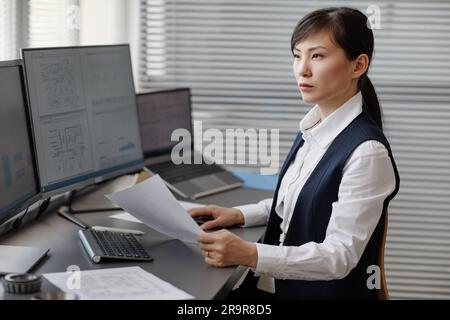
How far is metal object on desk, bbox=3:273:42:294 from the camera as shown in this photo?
1.53m

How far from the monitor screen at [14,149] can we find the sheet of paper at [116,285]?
32cm

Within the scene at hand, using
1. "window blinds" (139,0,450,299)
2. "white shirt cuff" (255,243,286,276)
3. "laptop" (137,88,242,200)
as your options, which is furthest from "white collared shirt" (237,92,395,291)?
"window blinds" (139,0,450,299)

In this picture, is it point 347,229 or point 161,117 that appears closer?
point 347,229

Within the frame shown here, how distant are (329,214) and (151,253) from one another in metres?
0.49

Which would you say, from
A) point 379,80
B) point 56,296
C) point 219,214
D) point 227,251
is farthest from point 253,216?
point 379,80

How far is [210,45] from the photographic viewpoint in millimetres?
3615

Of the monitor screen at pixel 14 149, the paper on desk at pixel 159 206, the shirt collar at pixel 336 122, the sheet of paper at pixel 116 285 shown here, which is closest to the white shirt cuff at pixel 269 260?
the paper on desk at pixel 159 206

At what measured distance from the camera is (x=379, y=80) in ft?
11.6

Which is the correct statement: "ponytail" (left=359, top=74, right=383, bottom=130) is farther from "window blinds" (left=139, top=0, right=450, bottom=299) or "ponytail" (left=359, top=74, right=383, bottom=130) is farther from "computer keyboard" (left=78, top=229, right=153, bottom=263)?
"window blinds" (left=139, top=0, right=450, bottom=299)

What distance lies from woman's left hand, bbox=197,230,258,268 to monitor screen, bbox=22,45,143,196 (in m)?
0.61

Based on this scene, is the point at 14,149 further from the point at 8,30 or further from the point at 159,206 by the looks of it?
the point at 8,30

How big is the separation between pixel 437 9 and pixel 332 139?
175 centimetres
